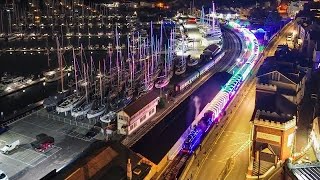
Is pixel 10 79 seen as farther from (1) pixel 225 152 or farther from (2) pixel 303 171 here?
(2) pixel 303 171

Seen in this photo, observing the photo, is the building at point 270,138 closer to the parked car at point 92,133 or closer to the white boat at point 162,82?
the parked car at point 92,133

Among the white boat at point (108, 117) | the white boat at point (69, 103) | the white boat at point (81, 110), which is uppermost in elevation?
the white boat at point (69, 103)

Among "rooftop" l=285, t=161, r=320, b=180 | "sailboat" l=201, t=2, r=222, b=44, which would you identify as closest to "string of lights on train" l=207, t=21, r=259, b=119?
"sailboat" l=201, t=2, r=222, b=44

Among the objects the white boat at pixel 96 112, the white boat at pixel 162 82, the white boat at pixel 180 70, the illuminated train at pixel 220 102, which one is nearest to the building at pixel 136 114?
the illuminated train at pixel 220 102

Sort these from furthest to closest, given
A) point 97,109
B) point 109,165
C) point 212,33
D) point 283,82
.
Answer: point 212,33
point 97,109
point 283,82
point 109,165

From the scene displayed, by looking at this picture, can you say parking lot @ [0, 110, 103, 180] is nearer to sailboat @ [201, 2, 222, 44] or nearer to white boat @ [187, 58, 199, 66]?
white boat @ [187, 58, 199, 66]

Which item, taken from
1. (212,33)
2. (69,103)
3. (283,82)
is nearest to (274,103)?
(283,82)
